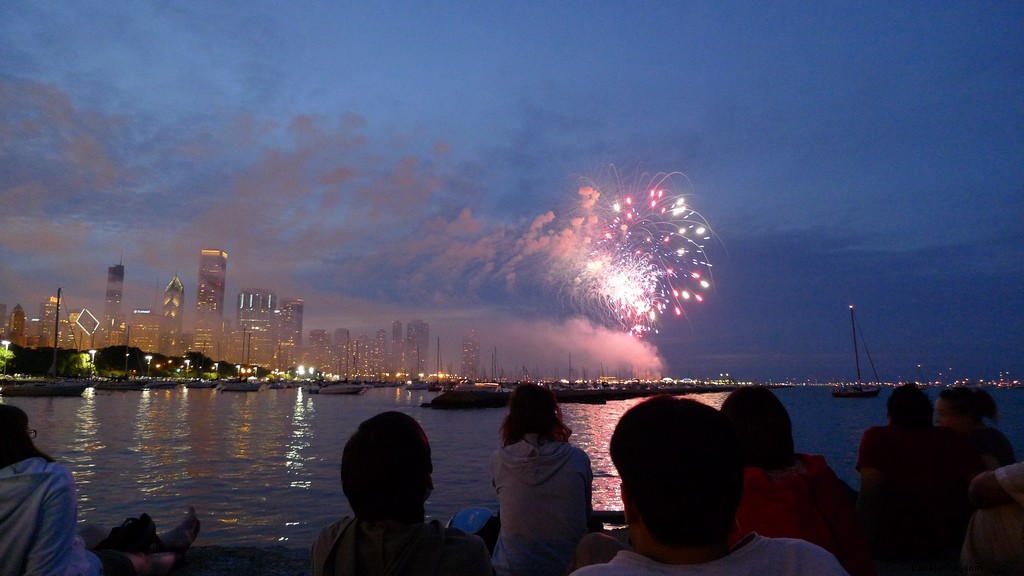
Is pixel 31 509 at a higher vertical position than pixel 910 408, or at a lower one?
lower

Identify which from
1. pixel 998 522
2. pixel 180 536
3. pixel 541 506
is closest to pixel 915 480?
pixel 998 522

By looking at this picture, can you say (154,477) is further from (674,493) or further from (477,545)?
(674,493)

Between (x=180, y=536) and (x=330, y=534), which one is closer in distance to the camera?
(x=330, y=534)

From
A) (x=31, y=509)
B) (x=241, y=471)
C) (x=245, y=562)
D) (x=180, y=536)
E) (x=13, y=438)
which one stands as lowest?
(x=241, y=471)

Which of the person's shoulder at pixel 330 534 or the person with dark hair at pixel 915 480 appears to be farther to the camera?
the person with dark hair at pixel 915 480

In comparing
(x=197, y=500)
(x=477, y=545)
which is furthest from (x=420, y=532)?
(x=197, y=500)

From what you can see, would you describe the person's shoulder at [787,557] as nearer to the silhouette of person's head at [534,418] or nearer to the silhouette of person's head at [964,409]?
the silhouette of person's head at [534,418]

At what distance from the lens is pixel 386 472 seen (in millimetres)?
2268

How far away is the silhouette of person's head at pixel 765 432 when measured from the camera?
272 cm

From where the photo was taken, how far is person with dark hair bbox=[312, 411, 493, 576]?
2252mm

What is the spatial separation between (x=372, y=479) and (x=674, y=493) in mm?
1304

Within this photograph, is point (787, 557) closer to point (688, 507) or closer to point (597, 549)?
point (688, 507)

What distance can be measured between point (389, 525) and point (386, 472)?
0.21 m

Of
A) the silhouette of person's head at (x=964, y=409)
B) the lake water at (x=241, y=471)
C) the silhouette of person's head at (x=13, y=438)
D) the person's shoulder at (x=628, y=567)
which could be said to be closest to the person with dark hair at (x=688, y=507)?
the person's shoulder at (x=628, y=567)
